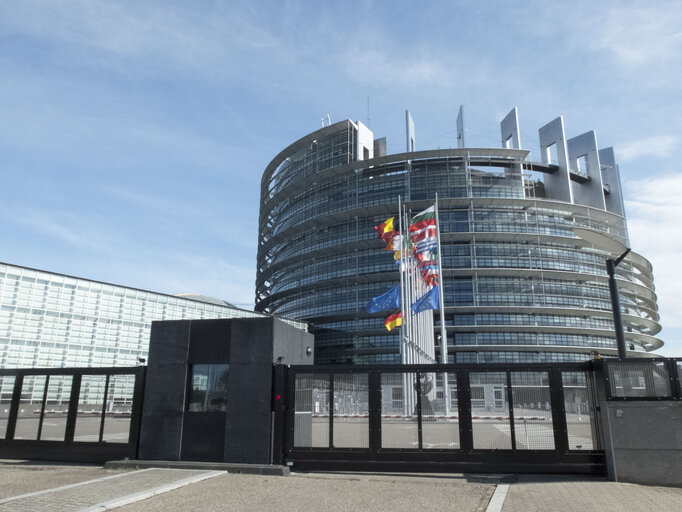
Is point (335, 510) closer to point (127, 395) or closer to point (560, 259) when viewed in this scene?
point (127, 395)

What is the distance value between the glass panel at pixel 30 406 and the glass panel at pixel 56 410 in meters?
0.28

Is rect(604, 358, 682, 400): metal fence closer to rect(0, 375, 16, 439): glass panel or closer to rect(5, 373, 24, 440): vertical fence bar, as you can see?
rect(5, 373, 24, 440): vertical fence bar

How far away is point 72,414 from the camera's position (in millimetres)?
14891

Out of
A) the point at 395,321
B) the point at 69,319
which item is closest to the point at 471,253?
the point at 395,321

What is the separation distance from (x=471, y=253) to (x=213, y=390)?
2600 inches

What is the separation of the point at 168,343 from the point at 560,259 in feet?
240

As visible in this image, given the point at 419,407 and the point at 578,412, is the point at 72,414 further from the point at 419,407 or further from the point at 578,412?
the point at 578,412

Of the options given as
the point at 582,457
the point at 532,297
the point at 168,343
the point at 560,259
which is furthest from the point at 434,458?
the point at 560,259

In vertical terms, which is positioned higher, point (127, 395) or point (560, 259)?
point (560, 259)

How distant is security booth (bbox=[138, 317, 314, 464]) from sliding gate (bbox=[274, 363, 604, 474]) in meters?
0.54

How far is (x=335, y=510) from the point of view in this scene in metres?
8.71

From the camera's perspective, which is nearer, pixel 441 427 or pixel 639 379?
pixel 639 379

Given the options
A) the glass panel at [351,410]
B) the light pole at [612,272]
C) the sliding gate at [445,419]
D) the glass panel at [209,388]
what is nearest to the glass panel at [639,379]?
the sliding gate at [445,419]

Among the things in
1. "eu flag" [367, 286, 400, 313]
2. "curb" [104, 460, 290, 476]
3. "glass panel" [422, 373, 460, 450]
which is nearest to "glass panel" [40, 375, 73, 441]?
"curb" [104, 460, 290, 476]
